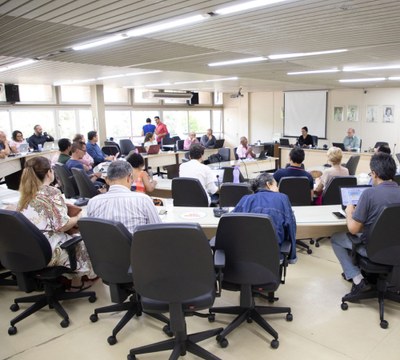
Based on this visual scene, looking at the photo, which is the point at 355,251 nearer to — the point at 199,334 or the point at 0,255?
the point at 199,334

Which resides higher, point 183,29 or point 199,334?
point 183,29

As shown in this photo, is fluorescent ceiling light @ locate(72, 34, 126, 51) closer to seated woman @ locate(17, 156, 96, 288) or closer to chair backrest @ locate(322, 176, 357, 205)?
seated woman @ locate(17, 156, 96, 288)

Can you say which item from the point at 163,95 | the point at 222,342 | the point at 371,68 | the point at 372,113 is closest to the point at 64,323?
the point at 222,342

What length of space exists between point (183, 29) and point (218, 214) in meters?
1.84

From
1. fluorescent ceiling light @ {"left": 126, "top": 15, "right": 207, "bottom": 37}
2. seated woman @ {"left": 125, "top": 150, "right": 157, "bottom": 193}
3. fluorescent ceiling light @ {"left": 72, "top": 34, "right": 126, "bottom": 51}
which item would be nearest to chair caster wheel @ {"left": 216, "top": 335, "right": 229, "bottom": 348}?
seated woman @ {"left": 125, "top": 150, "right": 157, "bottom": 193}

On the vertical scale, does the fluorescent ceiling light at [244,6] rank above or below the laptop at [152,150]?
above

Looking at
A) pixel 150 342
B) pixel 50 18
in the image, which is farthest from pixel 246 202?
pixel 50 18

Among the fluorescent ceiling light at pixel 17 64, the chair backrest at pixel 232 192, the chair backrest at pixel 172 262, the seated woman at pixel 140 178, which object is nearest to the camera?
the chair backrest at pixel 172 262

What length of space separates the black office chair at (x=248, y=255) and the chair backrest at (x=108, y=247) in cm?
59

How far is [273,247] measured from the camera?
2203 millimetres

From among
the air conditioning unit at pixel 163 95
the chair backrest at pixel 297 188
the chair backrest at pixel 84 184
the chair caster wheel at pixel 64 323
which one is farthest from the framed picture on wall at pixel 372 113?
the chair caster wheel at pixel 64 323

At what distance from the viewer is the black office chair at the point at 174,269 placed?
186 centimetres

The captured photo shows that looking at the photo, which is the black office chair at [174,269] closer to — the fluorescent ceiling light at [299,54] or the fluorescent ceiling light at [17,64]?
the fluorescent ceiling light at [299,54]

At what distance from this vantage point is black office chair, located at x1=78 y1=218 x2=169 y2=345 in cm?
219
